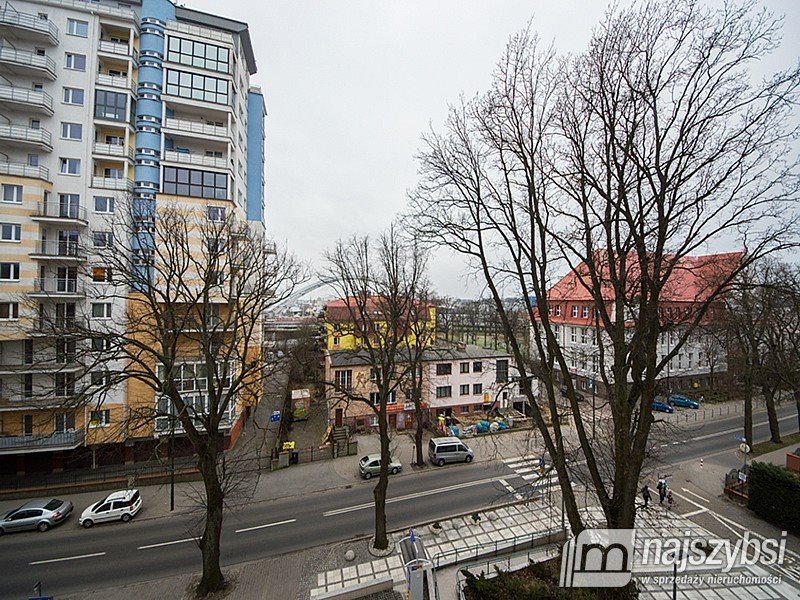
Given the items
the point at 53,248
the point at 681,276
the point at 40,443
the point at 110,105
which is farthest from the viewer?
the point at 110,105

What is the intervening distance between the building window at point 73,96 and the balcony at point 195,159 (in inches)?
190

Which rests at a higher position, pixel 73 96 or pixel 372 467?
pixel 73 96

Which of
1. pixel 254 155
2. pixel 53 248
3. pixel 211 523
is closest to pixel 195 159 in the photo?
pixel 254 155

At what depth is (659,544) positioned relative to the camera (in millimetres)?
11680

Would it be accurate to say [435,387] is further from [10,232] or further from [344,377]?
[10,232]

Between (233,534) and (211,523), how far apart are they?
431 centimetres

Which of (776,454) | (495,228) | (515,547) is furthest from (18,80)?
(776,454)

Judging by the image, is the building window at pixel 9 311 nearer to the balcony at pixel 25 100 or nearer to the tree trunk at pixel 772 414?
the balcony at pixel 25 100

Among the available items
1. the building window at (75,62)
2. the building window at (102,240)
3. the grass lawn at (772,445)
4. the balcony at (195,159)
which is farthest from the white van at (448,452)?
the building window at (75,62)

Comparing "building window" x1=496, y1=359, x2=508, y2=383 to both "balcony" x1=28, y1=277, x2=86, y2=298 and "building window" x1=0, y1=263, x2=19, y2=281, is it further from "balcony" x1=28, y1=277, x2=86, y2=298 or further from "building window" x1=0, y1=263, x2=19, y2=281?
"building window" x1=0, y1=263, x2=19, y2=281

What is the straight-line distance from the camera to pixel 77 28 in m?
19.5

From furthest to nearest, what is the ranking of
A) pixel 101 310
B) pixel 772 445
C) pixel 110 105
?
pixel 772 445, pixel 110 105, pixel 101 310

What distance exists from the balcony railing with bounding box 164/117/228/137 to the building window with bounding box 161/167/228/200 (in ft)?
7.99

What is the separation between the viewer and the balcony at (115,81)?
19.7m
